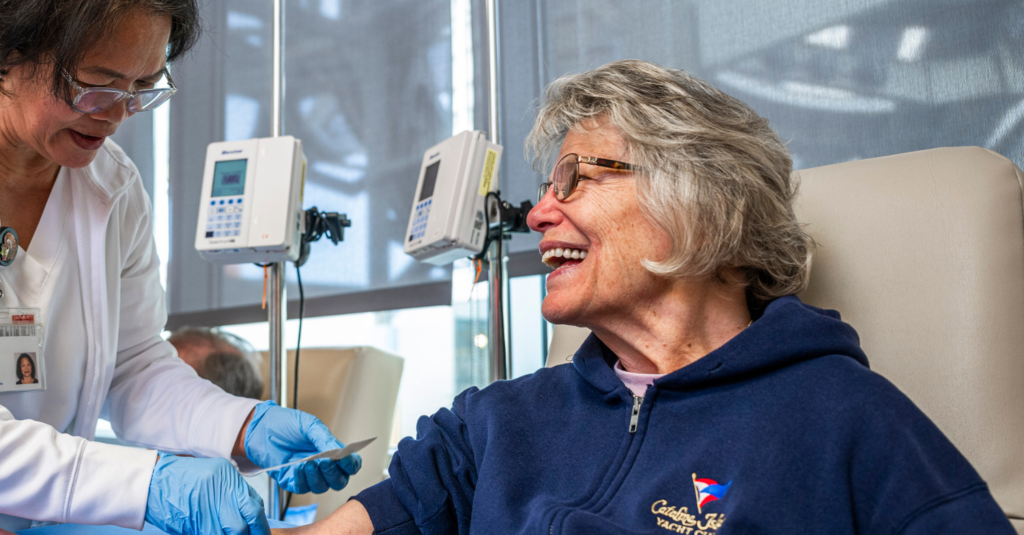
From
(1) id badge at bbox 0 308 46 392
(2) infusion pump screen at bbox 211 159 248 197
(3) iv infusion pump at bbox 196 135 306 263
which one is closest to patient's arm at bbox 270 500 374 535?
(1) id badge at bbox 0 308 46 392

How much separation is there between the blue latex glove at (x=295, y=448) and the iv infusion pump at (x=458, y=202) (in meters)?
0.54

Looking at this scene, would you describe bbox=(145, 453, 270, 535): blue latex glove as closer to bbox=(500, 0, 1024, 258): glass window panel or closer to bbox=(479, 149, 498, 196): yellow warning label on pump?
bbox=(479, 149, 498, 196): yellow warning label on pump

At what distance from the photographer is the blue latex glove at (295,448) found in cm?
121

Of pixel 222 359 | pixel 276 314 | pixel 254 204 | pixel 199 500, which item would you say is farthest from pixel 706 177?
pixel 222 359

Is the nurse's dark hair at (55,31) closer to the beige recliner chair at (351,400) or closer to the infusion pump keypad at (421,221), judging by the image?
the infusion pump keypad at (421,221)

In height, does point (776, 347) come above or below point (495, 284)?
below

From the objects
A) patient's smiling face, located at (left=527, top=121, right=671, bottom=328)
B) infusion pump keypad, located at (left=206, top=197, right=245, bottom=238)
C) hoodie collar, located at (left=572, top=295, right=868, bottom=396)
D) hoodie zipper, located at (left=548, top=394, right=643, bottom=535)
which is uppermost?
infusion pump keypad, located at (left=206, top=197, right=245, bottom=238)

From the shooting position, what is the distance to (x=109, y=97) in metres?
1.12

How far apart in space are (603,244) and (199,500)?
0.68m

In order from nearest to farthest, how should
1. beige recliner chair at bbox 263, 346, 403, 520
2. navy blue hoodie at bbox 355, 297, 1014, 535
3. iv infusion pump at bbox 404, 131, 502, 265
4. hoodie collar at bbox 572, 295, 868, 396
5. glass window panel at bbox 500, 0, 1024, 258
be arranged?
navy blue hoodie at bbox 355, 297, 1014, 535 < hoodie collar at bbox 572, 295, 868, 396 < glass window panel at bbox 500, 0, 1024, 258 < iv infusion pump at bbox 404, 131, 502, 265 < beige recliner chair at bbox 263, 346, 403, 520

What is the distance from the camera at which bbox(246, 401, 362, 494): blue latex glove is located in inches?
47.7

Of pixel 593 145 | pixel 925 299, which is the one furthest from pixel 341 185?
pixel 925 299

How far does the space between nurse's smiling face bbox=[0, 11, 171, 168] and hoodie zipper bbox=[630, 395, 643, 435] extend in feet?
3.04

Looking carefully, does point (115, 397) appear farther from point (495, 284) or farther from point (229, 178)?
point (495, 284)
